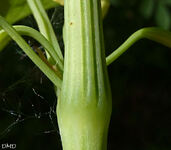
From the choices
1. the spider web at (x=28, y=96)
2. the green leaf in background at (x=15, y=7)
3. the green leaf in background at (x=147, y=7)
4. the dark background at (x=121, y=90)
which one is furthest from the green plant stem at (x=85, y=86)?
the green leaf in background at (x=147, y=7)

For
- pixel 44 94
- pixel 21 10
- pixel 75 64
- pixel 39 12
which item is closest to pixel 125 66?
pixel 44 94

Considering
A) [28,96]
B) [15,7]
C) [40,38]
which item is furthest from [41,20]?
[28,96]

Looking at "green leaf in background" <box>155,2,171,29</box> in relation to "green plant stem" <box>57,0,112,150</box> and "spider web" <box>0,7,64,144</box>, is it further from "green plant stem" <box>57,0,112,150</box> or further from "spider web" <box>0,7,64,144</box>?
"green plant stem" <box>57,0,112,150</box>

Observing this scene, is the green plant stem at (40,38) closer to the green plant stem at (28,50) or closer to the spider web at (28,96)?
the green plant stem at (28,50)

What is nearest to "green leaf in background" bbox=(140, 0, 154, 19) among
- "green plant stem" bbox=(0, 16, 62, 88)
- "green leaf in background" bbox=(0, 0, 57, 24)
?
"green leaf in background" bbox=(0, 0, 57, 24)

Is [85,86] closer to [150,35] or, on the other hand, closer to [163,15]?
[150,35]

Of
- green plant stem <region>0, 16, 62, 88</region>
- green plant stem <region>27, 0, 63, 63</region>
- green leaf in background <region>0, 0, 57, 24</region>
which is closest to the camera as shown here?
green plant stem <region>0, 16, 62, 88</region>
